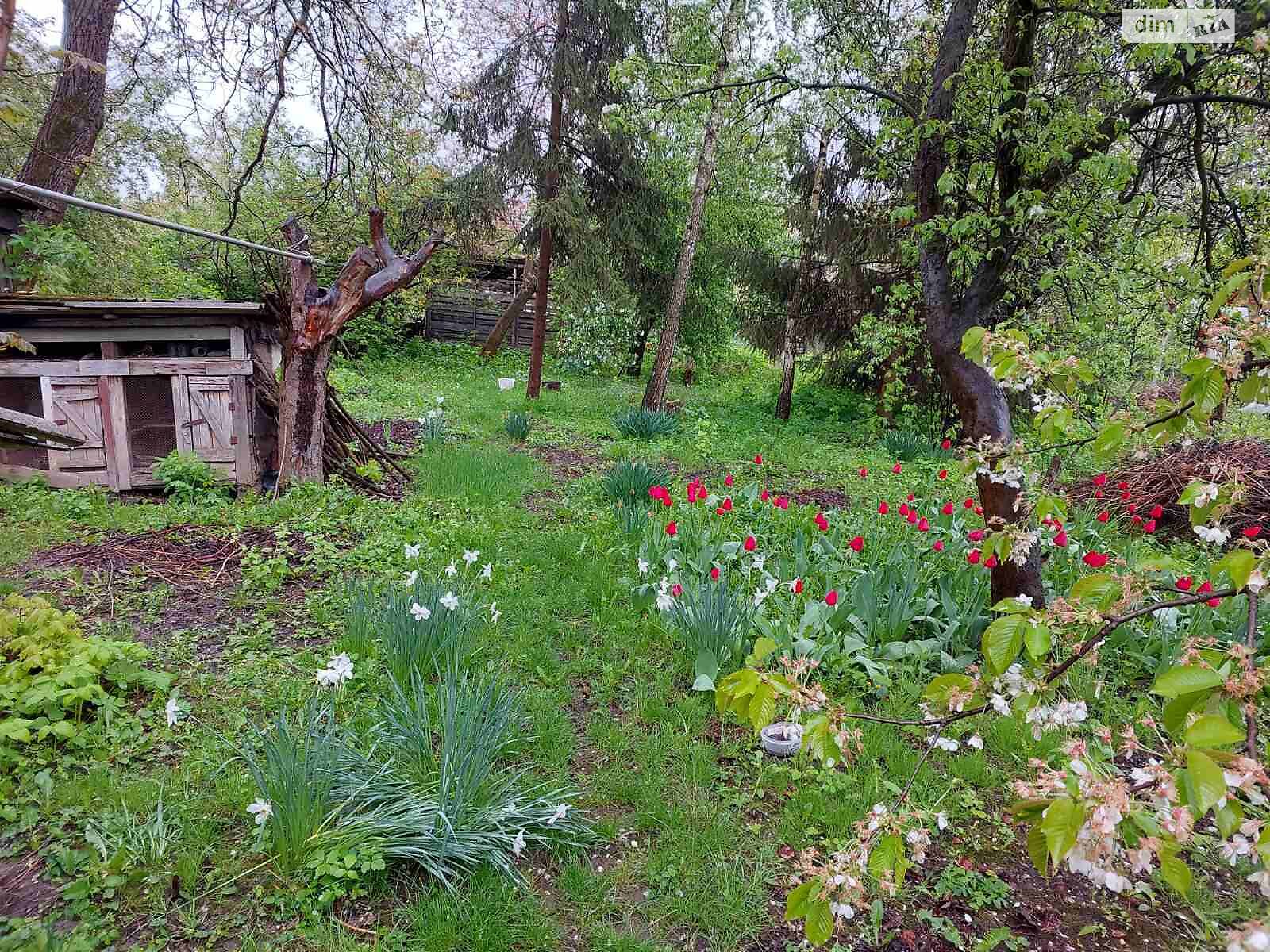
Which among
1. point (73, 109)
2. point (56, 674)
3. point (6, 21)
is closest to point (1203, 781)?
point (6, 21)

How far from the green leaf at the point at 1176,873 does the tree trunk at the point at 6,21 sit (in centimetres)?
249

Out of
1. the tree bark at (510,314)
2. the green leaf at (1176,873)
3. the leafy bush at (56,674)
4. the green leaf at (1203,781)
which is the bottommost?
the leafy bush at (56,674)

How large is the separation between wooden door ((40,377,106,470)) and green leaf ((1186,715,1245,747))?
6740 millimetres

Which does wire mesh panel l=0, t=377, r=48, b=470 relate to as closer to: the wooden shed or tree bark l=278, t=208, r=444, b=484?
the wooden shed

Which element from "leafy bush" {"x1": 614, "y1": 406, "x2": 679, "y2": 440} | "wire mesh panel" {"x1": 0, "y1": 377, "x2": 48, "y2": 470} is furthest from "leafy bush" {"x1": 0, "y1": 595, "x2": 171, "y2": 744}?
"leafy bush" {"x1": 614, "y1": 406, "x2": 679, "y2": 440}

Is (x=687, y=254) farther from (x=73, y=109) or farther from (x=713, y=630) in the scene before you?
(x=713, y=630)

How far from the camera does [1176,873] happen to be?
2.77ft

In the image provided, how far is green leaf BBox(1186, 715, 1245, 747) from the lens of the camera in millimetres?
854

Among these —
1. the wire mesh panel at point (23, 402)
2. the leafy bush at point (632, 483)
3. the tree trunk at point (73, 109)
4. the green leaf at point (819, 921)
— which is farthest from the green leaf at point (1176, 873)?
the tree trunk at point (73, 109)

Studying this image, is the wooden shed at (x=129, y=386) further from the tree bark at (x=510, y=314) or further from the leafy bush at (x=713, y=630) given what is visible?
the tree bark at (x=510, y=314)

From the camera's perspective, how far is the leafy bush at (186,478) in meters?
5.30

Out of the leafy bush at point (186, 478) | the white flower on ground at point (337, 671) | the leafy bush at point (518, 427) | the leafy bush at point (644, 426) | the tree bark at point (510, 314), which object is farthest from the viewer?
the tree bark at point (510, 314)

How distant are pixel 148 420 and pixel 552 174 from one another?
20.2 feet

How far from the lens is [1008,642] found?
1179 millimetres
